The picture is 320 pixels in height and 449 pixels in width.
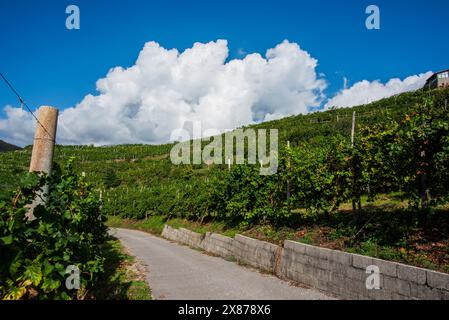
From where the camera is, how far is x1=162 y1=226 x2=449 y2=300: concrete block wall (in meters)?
5.26

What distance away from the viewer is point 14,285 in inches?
155

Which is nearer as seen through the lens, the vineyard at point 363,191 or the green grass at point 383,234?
the green grass at point 383,234

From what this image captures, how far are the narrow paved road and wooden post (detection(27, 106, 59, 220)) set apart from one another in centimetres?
358

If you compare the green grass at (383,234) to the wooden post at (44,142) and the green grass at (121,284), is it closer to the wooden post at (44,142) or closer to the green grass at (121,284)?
the green grass at (121,284)

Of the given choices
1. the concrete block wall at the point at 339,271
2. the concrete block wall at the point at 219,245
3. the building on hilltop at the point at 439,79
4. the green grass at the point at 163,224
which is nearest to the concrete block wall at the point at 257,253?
the concrete block wall at the point at 339,271

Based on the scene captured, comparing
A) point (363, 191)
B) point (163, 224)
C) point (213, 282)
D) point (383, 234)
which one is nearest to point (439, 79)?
point (163, 224)

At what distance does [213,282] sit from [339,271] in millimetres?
3174

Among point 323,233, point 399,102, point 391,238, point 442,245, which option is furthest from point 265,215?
point 399,102

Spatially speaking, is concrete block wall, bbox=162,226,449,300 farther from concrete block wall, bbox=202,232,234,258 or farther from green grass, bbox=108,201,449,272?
green grass, bbox=108,201,449,272

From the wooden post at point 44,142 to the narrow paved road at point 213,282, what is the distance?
141 inches

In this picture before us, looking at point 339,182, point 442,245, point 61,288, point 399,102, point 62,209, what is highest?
point 399,102

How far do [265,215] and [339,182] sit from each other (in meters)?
3.66

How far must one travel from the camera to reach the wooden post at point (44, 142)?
→ 5930 millimetres
